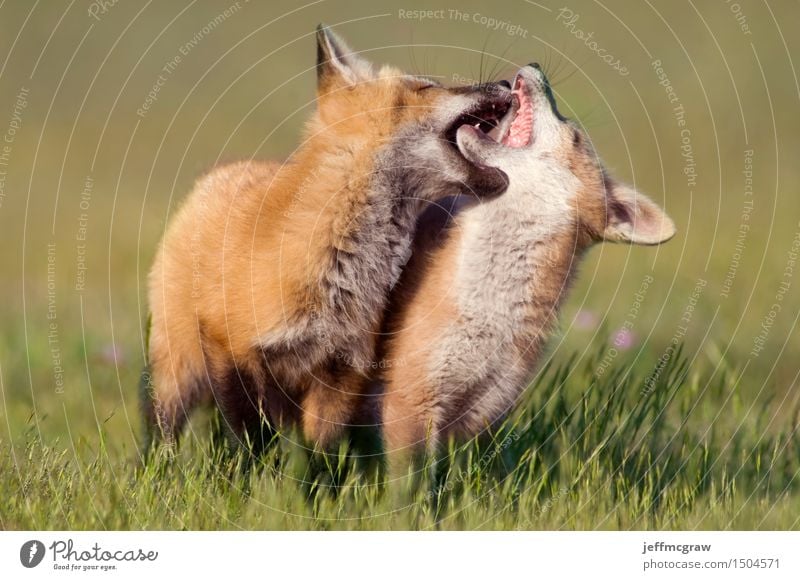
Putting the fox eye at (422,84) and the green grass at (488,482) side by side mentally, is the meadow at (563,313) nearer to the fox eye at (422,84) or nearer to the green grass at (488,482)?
the green grass at (488,482)

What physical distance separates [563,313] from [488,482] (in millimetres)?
807

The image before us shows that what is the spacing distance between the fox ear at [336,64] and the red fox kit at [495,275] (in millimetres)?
518

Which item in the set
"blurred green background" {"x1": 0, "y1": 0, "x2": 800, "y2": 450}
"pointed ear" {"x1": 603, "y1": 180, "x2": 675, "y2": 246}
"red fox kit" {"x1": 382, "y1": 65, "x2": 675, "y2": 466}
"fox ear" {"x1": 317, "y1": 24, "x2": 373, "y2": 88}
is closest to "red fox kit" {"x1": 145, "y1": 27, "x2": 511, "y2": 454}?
"fox ear" {"x1": 317, "y1": 24, "x2": 373, "y2": 88}

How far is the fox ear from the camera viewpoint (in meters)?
4.39

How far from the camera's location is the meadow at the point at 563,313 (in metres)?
4.20

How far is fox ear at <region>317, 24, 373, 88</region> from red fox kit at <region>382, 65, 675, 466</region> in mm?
518

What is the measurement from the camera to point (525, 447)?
4.87 metres

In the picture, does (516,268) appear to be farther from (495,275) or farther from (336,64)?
(336,64)

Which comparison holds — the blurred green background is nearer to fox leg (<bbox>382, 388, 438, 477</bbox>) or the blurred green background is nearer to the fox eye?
the fox eye

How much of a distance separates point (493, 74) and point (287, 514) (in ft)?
7.36

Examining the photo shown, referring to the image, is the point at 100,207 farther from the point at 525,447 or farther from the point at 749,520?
the point at 749,520
